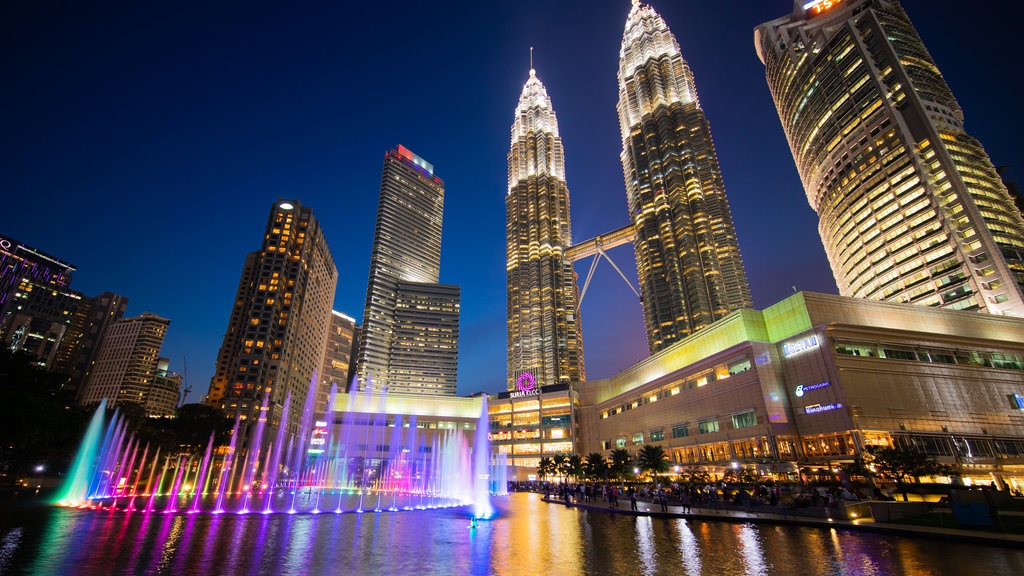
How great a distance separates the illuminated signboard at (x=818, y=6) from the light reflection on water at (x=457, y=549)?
15456cm

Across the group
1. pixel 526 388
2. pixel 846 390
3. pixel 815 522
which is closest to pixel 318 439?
pixel 526 388

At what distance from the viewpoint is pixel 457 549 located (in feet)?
58.4

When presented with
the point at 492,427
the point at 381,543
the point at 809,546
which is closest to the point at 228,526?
the point at 381,543

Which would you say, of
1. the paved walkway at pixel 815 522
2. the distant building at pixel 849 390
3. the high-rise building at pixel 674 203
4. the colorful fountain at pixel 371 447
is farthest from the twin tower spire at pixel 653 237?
the paved walkway at pixel 815 522

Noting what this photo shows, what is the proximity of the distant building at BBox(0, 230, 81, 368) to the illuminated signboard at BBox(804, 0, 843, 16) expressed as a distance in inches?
9681

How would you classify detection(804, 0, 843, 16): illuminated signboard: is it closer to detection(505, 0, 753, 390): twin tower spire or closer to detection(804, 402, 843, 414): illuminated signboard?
detection(505, 0, 753, 390): twin tower spire

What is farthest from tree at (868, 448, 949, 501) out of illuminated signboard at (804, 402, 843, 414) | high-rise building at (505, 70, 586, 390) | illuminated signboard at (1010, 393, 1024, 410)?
high-rise building at (505, 70, 586, 390)

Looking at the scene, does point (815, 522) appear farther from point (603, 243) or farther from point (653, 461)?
point (603, 243)

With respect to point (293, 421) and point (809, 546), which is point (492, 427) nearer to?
point (293, 421)

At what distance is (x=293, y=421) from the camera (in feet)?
428

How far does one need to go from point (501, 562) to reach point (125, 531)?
760 inches

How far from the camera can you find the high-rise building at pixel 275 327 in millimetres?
109250

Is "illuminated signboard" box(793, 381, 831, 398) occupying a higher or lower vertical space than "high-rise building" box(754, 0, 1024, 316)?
lower

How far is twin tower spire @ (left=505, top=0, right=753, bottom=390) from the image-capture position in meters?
140
